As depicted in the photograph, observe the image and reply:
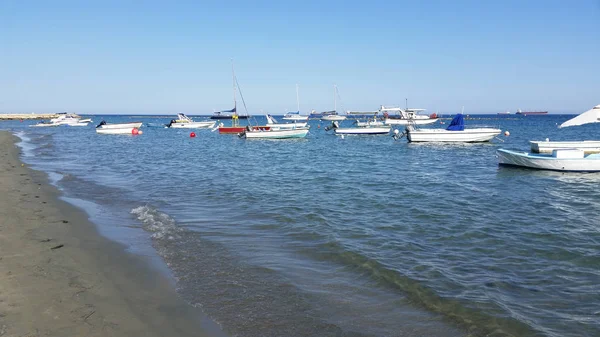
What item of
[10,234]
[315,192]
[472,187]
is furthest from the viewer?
[472,187]

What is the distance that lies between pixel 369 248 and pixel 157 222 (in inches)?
222

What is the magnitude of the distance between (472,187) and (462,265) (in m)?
10.5

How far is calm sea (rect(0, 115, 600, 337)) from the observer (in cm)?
620

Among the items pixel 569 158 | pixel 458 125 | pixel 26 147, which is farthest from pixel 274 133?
pixel 569 158

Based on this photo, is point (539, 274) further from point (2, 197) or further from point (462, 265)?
point (2, 197)

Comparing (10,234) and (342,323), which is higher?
(10,234)

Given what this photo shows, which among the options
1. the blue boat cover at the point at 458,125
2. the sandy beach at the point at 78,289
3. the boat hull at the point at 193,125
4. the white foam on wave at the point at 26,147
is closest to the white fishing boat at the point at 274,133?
the blue boat cover at the point at 458,125

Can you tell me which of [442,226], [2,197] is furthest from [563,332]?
[2,197]

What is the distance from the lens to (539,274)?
26.2 feet

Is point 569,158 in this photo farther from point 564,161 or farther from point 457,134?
point 457,134

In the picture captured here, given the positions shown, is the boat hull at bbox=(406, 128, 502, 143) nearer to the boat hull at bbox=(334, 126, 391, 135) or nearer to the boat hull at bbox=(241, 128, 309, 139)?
the boat hull at bbox=(241, 128, 309, 139)

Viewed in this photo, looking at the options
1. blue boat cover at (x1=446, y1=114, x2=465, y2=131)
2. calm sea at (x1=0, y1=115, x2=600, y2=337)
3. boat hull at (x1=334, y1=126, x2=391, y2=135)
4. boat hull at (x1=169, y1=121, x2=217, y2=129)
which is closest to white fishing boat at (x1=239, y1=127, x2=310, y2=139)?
boat hull at (x1=334, y1=126, x2=391, y2=135)

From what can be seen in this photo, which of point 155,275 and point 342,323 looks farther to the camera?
point 155,275

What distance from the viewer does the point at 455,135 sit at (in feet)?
132
